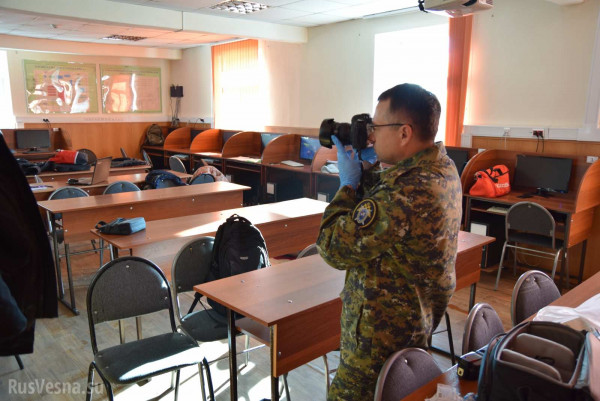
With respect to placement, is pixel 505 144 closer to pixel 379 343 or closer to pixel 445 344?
pixel 445 344

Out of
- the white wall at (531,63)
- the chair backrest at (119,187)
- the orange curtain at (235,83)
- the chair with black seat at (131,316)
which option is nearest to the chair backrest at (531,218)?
the white wall at (531,63)

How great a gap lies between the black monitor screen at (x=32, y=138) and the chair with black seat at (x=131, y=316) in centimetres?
657

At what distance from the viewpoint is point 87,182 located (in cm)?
489

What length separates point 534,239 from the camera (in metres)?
3.84

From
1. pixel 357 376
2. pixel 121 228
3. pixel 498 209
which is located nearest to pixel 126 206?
pixel 121 228

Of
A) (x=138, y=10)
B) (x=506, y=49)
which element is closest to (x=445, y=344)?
(x=506, y=49)

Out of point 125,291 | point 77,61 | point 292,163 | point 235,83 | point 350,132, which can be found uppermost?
point 77,61

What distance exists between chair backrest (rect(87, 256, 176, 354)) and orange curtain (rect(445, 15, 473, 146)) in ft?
→ 11.9

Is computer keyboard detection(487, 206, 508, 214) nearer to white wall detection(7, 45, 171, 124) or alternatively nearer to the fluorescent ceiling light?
the fluorescent ceiling light

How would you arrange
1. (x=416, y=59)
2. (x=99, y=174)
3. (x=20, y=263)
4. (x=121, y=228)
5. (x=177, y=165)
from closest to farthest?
1. (x=20, y=263)
2. (x=121, y=228)
3. (x=99, y=174)
4. (x=416, y=59)
5. (x=177, y=165)

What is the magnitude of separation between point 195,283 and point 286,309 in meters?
0.80

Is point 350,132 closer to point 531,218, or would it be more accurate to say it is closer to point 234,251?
point 234,251

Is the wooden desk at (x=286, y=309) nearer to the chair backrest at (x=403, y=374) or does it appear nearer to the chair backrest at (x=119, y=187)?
the chair backrest at (x=403, y=374)

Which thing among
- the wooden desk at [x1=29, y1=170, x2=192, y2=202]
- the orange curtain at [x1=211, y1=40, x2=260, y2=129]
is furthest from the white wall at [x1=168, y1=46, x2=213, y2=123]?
the wooden desk at [x1=29, y1=170, x2=192, y2=202]
